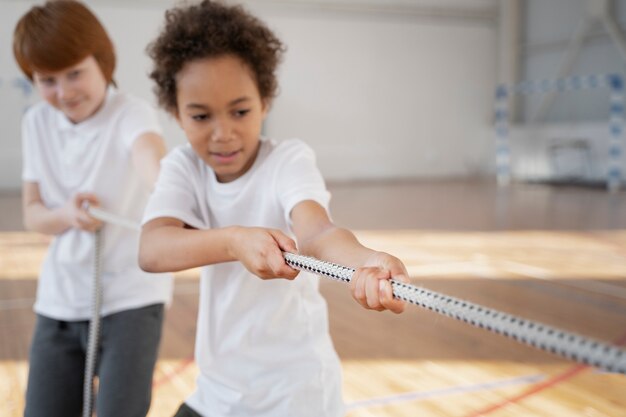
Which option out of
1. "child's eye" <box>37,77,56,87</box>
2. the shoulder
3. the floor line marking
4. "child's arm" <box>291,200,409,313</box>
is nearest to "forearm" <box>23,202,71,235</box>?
"child's eye" <box>37,77,56,87</box>

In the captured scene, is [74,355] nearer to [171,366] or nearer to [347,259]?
[347,259]

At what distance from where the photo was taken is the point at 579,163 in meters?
10.1

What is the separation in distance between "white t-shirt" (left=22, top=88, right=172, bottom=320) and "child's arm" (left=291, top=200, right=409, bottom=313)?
0.61 meters

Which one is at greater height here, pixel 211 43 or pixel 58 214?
pixel 211 43

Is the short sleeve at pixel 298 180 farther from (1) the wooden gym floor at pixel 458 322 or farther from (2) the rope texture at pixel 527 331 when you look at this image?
(1) the wooden gym floor at pixel 458 322

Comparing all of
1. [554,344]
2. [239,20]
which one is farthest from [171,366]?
[554,344]

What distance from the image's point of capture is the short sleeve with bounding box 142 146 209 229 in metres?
1.16

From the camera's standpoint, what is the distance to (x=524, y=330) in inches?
20.9

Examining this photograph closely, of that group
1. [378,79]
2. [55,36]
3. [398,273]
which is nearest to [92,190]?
[55,36]

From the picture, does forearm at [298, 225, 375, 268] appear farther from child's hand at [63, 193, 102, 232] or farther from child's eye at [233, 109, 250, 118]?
child's hand at [63, 193, 102, 232]

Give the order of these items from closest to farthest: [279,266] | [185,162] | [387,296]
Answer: [387,296], [279,266], [185,162]

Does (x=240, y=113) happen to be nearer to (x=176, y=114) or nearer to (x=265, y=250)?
(x=176, y=114)

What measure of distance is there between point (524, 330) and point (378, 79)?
10.8 m

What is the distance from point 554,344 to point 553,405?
67.6 inches
